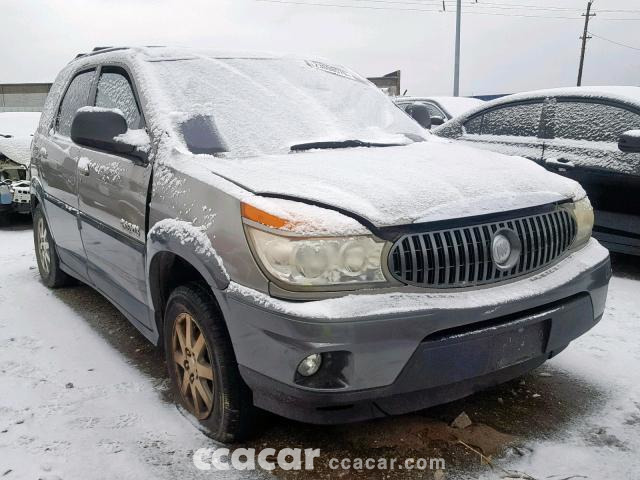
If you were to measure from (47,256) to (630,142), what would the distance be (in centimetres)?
463

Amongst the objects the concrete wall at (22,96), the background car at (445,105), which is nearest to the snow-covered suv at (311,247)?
the background car at (445,105)

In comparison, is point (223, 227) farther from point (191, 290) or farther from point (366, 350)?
point (366, 350)

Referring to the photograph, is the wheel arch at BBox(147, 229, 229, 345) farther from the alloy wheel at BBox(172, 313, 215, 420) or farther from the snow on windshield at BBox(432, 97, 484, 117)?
the snow on windshield at BBox(432, 97, 484, 117)

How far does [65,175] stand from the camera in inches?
→ 155

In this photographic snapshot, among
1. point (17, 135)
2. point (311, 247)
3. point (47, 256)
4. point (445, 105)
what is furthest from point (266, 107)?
point (445, 105)

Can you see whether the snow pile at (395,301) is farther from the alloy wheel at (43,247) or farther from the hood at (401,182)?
the alloy wheel at (43,247)

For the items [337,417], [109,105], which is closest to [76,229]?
[109,105]

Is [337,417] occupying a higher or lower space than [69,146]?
lower

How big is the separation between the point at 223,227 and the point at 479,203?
3.16 feet

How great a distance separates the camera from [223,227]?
2.24m

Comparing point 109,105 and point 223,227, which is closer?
point 223,227

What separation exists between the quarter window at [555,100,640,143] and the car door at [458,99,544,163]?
22 cm

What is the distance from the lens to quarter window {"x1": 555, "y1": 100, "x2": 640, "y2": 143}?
488 cm

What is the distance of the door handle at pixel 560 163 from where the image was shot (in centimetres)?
509
